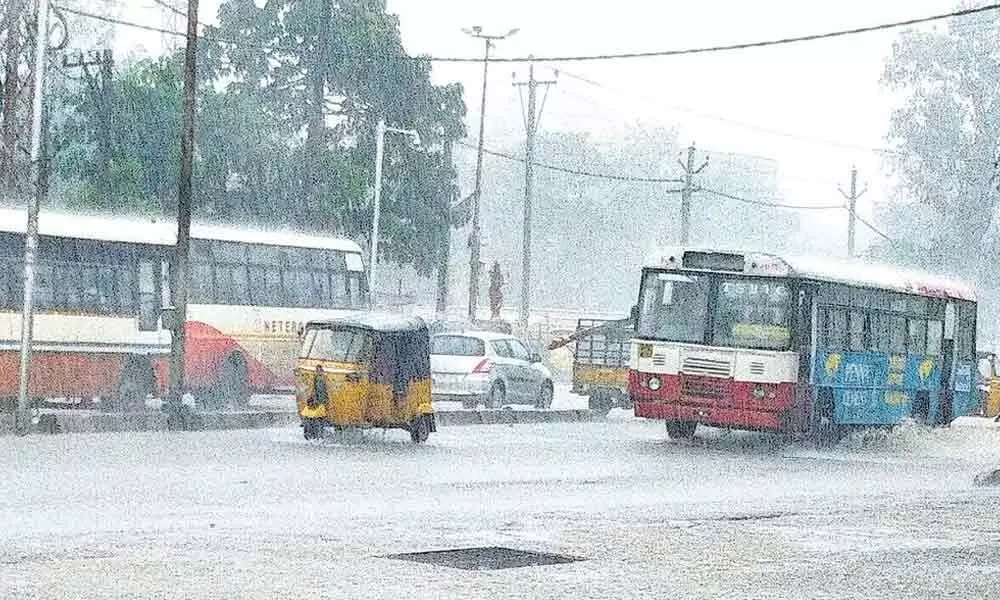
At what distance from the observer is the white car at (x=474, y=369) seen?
3662 centimetres

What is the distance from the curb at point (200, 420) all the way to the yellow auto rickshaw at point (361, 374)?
8.66 ft

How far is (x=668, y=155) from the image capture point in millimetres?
157000

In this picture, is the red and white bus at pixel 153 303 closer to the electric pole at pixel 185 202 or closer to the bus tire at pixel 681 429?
the electric pole at pixel 185 202

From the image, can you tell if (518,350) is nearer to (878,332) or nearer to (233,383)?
(233,383)

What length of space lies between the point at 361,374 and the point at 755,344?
221 inches

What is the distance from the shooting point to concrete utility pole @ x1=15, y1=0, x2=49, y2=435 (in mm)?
25047

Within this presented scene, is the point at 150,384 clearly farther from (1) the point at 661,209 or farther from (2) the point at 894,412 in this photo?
(1) the point at 661,209

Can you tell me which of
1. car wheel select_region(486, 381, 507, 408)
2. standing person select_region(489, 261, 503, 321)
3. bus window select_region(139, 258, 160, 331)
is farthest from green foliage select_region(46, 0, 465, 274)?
bus window select_region(139, 258, 160, 331)

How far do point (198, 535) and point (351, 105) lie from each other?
4693 centimetres

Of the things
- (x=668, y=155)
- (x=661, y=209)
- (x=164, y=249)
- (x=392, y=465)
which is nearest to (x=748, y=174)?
(x=668, y=155)

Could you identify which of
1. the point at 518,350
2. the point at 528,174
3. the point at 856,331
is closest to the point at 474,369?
the point at 518,350

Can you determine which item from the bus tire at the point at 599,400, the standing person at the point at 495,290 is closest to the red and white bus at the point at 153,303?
the bus tire at the point at 599,400

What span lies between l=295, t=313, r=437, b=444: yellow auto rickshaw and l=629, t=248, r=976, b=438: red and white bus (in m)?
3.67

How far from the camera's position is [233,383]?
115 ft
